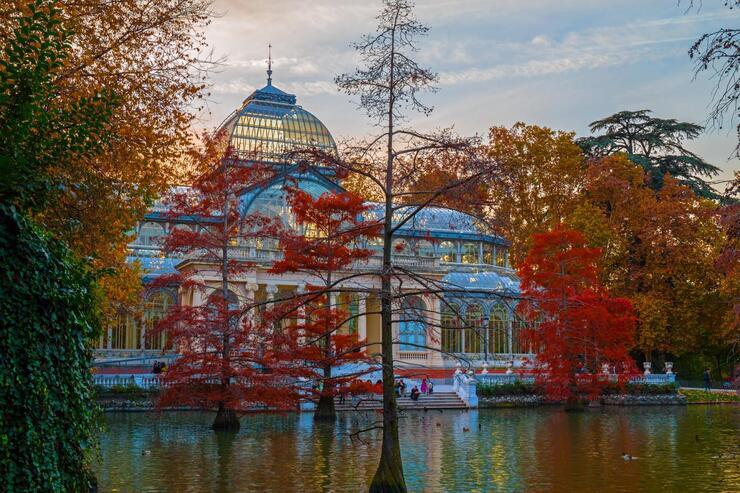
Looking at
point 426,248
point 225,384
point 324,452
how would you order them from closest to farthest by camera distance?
1. point 324,452
2. point 225,384
3. point 426,248

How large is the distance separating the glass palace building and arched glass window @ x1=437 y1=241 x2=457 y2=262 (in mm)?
60

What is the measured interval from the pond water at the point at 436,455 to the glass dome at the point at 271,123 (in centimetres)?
2785

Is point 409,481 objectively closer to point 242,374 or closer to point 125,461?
point 125,461

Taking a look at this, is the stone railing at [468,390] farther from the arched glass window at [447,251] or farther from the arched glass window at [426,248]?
the arched glass window at [447,251]

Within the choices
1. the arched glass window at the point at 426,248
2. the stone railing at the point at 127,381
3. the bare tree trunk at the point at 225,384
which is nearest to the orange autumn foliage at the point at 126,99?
the bare tree trunk at the point at 225,384

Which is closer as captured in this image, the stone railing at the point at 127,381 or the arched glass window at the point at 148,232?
the stone railing at the point at 127,381

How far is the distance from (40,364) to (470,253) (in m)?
45.1

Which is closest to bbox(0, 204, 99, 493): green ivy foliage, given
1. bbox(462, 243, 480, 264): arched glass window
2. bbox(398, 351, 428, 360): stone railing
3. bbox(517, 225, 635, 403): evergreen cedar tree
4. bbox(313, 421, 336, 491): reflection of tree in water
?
bbox(313, 421, 336, 491): reflection of tree in water

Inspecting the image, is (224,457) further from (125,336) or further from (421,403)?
(125,336)

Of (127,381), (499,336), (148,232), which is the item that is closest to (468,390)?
(499,336)

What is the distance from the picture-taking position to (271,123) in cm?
5734

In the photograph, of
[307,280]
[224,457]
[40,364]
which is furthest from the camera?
[307,280]

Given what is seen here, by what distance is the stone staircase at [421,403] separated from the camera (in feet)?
112

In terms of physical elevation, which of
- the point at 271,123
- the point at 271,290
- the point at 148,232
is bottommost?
the point at 271,290
